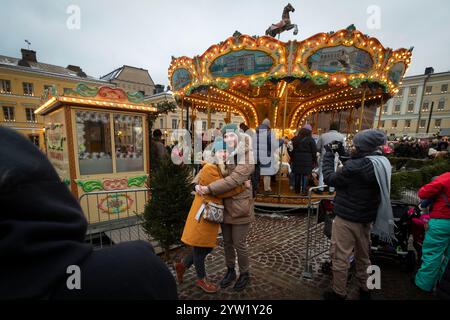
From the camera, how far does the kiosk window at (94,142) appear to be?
5.25 meters

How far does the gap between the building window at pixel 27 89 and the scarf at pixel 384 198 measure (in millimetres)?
36763

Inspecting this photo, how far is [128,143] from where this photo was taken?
19.5 ft

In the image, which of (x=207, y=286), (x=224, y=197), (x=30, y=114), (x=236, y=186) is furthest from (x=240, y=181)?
(x=30, y=114)

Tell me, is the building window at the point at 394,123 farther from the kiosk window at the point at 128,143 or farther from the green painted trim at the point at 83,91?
the green painted trim at the point at 83,91

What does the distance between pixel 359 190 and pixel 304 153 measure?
3997 millimetres

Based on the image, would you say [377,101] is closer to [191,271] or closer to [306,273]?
[306,273]

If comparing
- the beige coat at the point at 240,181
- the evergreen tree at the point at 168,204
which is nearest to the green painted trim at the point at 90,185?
the evergreen tree at the point at 168,204

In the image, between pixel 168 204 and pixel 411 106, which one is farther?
pixel 411 106

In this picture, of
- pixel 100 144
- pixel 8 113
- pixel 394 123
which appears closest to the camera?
pixel 100 144

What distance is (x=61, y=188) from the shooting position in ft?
2.19

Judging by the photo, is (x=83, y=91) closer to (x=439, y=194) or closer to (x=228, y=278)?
(x=228, y=278)

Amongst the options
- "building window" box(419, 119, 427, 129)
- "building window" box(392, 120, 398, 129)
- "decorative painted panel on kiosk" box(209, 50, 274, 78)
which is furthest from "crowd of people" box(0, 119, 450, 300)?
"building window" box(419, 119, 427, 129)
